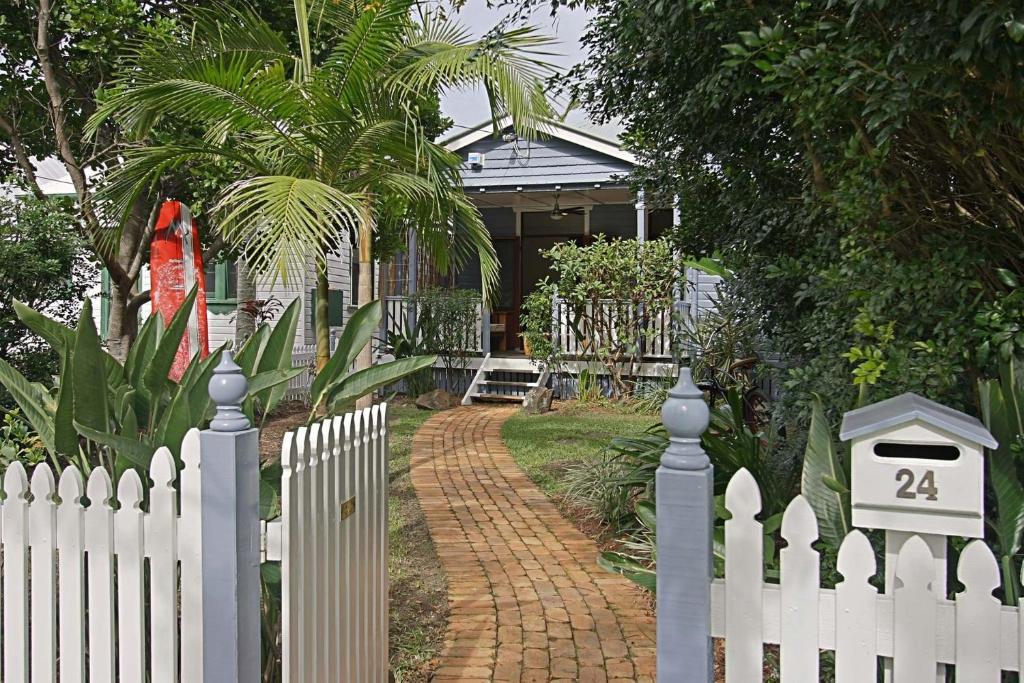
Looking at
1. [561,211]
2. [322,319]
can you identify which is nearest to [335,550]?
[322,319]

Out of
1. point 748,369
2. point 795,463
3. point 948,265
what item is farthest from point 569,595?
point 748,369

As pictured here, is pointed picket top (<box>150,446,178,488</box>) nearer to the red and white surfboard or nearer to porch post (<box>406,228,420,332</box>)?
the red and white surfboard

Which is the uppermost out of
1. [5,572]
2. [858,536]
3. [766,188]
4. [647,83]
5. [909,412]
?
[647,83]

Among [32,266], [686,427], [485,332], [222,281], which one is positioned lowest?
[686,427]

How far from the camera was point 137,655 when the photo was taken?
2.46m

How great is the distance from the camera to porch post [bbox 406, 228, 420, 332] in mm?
13820

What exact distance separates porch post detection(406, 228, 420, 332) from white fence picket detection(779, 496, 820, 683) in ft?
38.6

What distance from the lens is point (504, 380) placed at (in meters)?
13.9

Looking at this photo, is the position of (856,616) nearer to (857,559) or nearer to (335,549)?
(857,559)

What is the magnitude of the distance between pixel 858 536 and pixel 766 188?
11.1ft

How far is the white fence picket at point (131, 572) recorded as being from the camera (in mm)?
2424

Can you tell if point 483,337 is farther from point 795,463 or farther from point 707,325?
point 795,463

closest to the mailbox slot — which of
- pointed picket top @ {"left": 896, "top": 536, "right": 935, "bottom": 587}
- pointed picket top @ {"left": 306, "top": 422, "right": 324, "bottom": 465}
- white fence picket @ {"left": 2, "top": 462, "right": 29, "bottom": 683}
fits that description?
pointed picket top @ {"left": 896, "top": 536, "right": 935, "bottom": 587}

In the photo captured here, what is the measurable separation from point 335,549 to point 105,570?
0.66m
